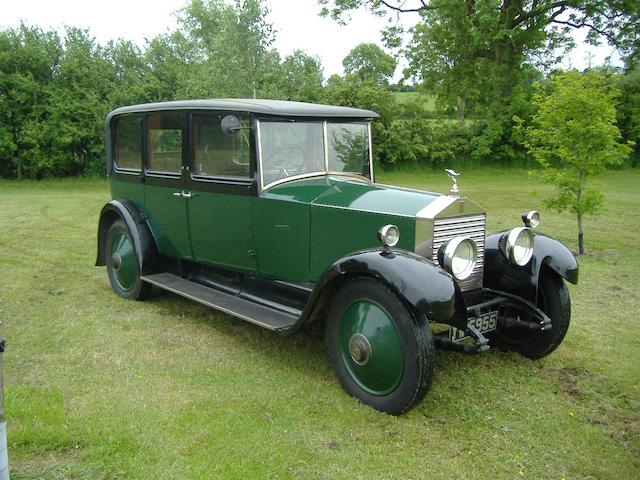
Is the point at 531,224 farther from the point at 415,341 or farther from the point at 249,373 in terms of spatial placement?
the point at 249,373

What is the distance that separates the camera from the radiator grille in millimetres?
3851

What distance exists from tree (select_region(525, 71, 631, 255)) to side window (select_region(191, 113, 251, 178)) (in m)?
5.46

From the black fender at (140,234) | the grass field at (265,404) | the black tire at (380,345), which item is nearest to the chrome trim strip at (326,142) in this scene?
the black tire at (380,345)

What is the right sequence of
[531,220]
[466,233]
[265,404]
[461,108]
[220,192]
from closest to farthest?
[265,404]
[466,233]
[531,220]
[220,192]
[461,108]

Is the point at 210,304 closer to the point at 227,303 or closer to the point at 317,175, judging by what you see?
the point at 227,303

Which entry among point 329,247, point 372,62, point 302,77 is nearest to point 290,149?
point 329,247

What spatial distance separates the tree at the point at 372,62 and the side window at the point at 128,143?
1439 inches

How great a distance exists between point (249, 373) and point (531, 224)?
95.5 inches

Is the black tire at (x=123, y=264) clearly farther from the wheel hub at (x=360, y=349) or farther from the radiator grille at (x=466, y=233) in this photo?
the radiator grille at (x=466, y=233)

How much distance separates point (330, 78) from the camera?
947 inches

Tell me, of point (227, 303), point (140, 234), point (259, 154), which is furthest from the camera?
point (140, 234)

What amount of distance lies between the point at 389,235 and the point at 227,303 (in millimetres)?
1735

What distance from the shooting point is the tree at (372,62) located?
1623 inches

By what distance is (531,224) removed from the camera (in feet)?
14.2
